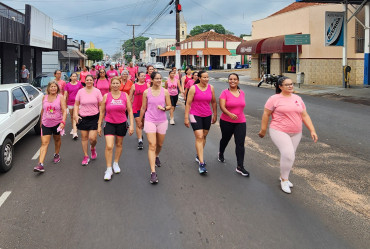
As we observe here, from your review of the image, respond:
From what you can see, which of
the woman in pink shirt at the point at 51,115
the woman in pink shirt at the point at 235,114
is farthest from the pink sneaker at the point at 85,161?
the woman in pink shirt at the point at 235,114

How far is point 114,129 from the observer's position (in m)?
5.71

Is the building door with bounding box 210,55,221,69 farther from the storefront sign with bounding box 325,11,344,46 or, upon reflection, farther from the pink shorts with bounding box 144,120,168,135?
the pink shorts with bounding box 144,120,168,135

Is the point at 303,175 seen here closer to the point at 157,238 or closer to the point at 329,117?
the point at 157,238

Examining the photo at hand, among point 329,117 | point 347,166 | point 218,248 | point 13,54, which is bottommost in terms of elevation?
point 218,248

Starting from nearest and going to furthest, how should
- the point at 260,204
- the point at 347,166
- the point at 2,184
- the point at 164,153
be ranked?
the point at 260,204 → the point at 2,184 → the point at 347,166 → the point at 164,153

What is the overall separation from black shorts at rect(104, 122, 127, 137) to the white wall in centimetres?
4025

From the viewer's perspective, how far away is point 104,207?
4492 mm

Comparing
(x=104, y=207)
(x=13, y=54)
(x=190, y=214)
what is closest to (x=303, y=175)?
(x=190, y=214)

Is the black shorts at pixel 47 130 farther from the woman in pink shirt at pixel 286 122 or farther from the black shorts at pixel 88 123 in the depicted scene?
the woman in pink shirt at pixel 286 122

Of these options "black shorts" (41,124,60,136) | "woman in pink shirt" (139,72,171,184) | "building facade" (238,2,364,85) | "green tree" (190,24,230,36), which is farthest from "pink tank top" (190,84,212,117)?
"green tree" (190,24,230,36)

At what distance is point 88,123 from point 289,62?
83.4 ft

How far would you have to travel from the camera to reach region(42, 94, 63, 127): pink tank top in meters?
6.18

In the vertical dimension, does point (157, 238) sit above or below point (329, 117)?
below

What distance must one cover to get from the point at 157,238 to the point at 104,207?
1.12 metres
